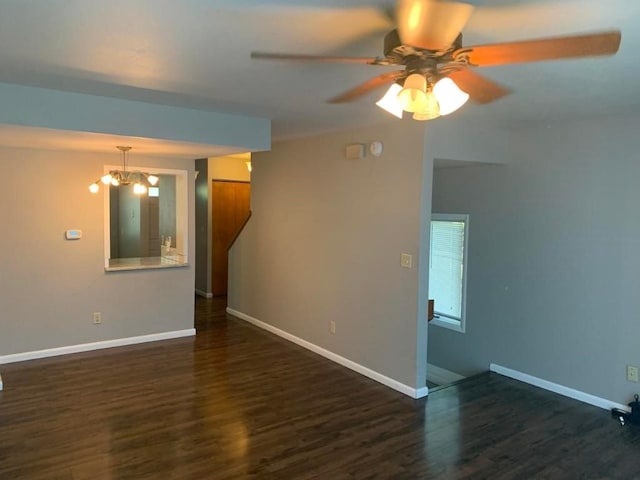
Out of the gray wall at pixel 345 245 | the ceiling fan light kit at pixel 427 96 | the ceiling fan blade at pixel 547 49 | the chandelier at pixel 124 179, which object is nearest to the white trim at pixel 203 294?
the gray wall at pixel 345 245

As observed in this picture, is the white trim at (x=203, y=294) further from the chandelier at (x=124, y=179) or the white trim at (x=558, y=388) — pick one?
the white trim at (x=558, y=388)

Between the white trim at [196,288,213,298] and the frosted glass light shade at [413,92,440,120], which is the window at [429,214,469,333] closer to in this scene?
the frosted glass light shade at [413,92,440,120]

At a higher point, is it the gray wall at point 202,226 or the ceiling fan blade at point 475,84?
the ceiling fan blade at point 475,84

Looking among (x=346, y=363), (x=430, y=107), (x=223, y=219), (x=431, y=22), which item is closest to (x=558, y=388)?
(x=346, y=363)

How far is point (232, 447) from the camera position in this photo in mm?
3020

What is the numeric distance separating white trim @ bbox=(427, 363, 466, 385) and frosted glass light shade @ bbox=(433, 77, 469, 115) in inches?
154

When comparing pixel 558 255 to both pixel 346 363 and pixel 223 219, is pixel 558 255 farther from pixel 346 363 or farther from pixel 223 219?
pixel 223 219

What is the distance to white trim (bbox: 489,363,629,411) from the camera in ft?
12.2

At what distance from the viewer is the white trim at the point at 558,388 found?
371 centimetres

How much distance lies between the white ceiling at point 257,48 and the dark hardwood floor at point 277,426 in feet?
7.13

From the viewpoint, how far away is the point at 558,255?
400 cm

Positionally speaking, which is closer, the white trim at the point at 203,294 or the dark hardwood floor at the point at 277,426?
the dark hardwood floor at the point at 277,426

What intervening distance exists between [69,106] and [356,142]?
7.90 feet

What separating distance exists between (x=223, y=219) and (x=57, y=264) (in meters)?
3.40
